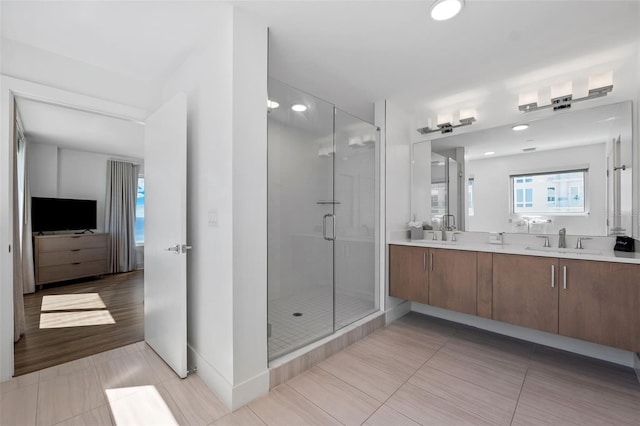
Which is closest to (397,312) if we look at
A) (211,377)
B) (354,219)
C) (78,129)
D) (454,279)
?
(454,279)

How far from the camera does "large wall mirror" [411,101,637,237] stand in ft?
7.34

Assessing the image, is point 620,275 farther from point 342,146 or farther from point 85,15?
point 85,15

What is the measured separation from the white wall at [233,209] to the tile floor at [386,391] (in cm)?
21

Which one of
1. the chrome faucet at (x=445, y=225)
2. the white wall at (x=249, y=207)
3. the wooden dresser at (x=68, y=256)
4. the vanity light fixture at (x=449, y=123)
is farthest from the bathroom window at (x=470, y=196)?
the wooden dresser at (x=68, y=256)

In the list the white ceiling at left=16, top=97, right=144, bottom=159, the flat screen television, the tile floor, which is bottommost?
the tile floor

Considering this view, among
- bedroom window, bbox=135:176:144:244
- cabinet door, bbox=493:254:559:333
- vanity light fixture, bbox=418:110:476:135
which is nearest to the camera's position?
cabinet door, bbox=493:254:559:333

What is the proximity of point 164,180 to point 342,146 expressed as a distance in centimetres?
160

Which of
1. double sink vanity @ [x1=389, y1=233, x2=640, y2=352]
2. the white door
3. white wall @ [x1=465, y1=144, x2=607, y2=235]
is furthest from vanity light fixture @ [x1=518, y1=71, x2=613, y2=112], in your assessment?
the white door

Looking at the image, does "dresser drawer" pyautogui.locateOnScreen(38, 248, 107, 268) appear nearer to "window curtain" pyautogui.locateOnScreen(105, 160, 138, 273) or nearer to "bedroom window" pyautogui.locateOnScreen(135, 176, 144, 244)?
"window curtain" pyautogui.locateOnScreen(105, 160, 138, 273)

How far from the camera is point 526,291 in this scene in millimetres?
2176

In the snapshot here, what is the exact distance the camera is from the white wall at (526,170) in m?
2.31

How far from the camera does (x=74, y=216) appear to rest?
4.88 m

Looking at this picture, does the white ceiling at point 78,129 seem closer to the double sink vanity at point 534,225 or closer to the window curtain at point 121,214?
the window curtain at point 121,214

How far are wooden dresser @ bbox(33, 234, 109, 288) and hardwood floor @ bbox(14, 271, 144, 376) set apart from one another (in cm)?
24
